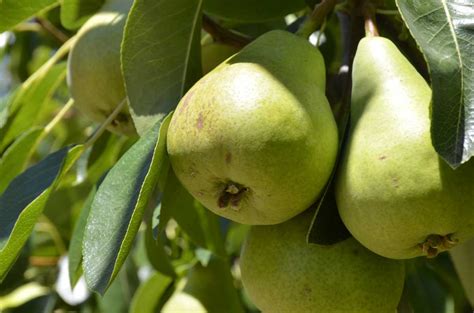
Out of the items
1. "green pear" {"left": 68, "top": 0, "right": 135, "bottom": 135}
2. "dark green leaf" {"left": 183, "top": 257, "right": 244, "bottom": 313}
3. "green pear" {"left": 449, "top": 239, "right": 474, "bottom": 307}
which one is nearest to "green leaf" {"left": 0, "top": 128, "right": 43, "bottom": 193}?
"green pear" {"left": 68, "top": 0, "right": 135, "bottom": 135}

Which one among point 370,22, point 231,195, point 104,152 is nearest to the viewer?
point 231,195

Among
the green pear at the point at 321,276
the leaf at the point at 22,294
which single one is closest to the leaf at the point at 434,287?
the green pear at the point at 321,276

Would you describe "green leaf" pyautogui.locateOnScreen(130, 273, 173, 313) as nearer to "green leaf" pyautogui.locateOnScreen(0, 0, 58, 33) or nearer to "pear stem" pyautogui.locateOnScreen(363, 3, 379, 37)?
"green leaf" pyautogui.locateOnScreen(0, 0, 58, 33)

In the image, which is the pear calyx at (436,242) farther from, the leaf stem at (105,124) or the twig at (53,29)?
the twig at (53,29)

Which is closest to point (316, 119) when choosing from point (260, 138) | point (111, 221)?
point (260, 138)

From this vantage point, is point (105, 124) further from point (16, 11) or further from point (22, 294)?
point (22, 294)

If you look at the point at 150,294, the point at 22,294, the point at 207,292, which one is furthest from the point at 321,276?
the point at 22,294

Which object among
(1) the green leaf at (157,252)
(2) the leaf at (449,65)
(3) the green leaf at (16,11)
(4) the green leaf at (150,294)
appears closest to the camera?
(2) the leaf at (449,65)
